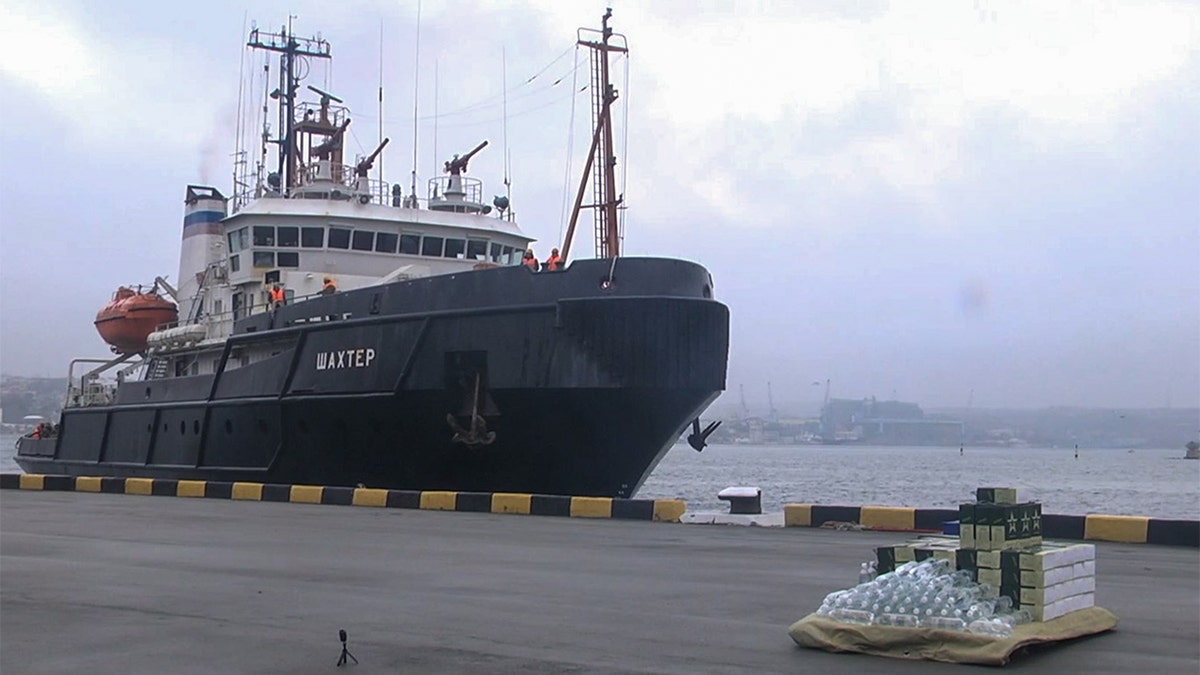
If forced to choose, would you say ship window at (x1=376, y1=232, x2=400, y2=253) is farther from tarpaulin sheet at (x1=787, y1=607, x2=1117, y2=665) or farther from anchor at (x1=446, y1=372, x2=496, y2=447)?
tarpaulin sheet at (x1=787, y1=607, x2=1117, y2=665)

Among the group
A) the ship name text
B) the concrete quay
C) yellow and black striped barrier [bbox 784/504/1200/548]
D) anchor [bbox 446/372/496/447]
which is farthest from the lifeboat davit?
yellow and black striped barrier [bbox 784/504/1200/548]

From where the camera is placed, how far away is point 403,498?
18.5 meters

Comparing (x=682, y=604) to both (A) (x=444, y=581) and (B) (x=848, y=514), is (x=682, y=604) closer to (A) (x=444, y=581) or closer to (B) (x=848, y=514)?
(A) (x=444, y=581)

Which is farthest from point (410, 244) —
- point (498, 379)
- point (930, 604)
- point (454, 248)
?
point (930, 604)

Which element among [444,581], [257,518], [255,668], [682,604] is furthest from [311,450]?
[255,668]

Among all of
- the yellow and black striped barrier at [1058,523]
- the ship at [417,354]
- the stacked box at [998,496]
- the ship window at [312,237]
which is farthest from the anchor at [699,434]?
the stacked box at [998,496]

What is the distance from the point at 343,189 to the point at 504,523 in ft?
40.2

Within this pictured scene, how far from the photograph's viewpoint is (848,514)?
15.1m

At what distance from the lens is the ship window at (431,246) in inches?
965

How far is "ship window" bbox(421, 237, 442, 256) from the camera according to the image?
24.5 meters

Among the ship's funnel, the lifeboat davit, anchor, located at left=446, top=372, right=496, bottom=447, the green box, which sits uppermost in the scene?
the ship's funnel

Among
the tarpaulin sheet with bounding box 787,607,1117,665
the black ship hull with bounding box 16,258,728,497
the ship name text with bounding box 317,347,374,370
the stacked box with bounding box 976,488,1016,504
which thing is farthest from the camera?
the ship name text with bounding box 317,347,374,370

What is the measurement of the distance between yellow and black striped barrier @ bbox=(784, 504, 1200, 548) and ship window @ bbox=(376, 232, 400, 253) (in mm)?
11261

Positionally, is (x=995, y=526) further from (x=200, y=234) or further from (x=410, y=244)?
(x=200, y=234)
